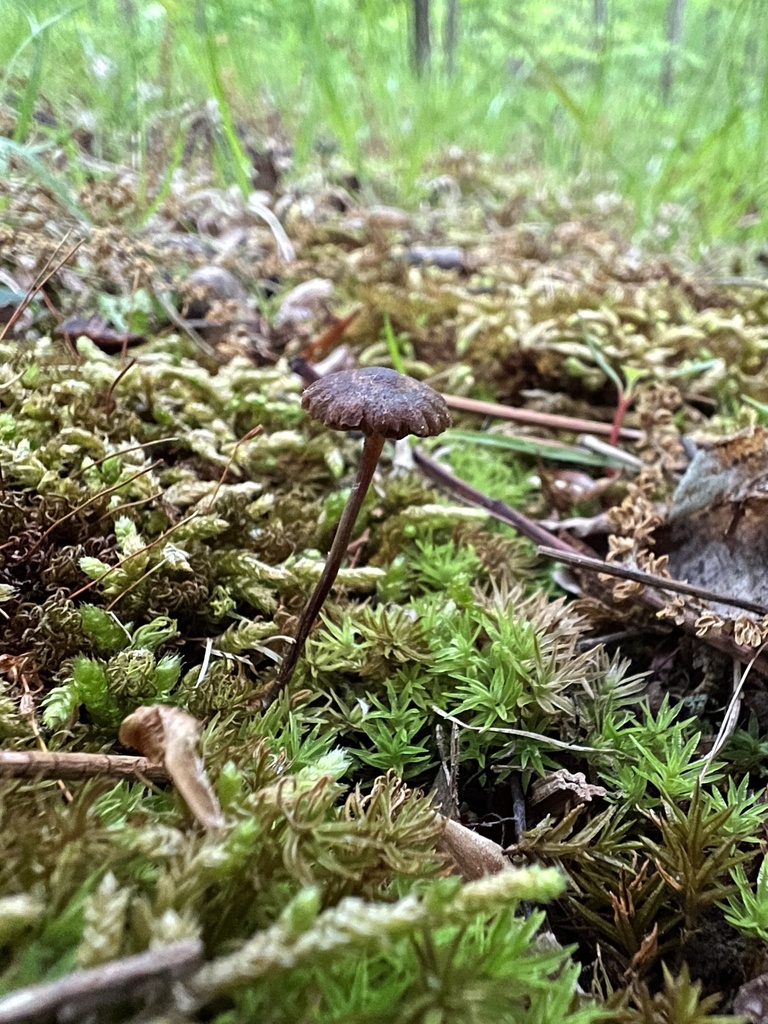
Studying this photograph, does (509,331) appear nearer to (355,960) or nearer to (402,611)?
(402,611)

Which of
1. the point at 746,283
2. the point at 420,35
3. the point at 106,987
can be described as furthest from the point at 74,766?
the point at 420,35

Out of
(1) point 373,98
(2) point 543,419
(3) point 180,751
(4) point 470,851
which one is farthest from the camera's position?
(1) point 373,98

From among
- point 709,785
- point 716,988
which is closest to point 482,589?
point 709,785

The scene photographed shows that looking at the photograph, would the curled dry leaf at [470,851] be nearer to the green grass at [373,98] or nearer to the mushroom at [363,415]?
the mushroom at [363,415]

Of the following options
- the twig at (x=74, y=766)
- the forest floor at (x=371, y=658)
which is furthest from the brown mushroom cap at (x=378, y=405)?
the twig at (x=74, y=766)

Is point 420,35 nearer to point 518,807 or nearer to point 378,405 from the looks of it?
point 378,405

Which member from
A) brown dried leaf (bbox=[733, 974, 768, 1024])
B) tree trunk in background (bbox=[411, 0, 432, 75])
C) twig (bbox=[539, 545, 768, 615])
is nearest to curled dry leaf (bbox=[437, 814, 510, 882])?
brown dried leaf (bbox=[733, 974, 768, 1024])
